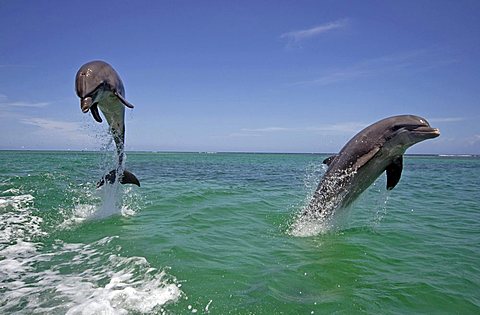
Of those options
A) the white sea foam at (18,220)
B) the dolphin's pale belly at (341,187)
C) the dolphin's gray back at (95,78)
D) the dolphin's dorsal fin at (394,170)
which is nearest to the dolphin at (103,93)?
the dolphin's gray back at (95,78)

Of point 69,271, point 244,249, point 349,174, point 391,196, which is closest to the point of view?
point 69,271

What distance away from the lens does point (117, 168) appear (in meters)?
11.0

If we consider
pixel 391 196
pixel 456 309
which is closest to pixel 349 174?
pixel 456 309

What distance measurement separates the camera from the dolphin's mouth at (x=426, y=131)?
23.7 feet

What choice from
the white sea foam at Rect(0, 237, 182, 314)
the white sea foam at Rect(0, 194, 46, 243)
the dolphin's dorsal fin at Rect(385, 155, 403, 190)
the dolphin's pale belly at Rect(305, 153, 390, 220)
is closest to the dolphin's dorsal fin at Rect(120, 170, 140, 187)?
the white sea foam at Rect(0, 194, 46, 243)

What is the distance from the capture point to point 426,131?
7312mm

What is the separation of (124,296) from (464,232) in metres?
8.66

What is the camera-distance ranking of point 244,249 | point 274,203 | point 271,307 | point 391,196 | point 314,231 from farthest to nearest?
1. point 391,196
2. point 274,203
3. point 314,231
4. point 244,249
5. point 271,307

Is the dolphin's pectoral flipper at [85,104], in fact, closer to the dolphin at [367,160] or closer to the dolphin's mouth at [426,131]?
the dolphin at [367,160]

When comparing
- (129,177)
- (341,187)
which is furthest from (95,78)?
(341,187)

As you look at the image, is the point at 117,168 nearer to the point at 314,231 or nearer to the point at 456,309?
the point at 314,231

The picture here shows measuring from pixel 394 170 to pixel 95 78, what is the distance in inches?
268

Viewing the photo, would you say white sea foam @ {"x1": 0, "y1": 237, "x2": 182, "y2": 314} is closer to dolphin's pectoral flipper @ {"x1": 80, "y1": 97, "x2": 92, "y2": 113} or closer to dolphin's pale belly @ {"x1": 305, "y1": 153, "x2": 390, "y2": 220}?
dolphin's pectoral flipper @ {"x1": 80, "y1": 97, "x2": 92, "y2": 113}

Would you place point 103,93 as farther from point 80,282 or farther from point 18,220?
point 18,220
